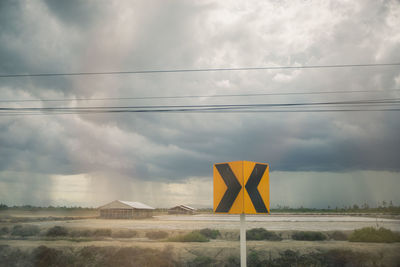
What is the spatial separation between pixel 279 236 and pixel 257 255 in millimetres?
10296

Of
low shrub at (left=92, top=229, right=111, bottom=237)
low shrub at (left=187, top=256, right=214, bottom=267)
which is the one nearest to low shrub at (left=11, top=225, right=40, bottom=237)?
low shrub at (left=92, top=229, right=111, bottom=237)

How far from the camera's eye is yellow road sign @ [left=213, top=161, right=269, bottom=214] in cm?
404

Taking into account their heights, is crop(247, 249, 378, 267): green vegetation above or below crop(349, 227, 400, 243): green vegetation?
above

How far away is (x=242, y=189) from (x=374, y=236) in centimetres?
1900

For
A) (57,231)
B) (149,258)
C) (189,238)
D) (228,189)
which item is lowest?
(57,231)

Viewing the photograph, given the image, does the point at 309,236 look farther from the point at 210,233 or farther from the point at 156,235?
the point at 156,235

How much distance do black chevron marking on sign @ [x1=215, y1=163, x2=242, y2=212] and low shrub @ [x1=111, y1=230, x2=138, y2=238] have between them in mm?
20025

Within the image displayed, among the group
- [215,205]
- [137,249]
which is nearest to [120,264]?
[137,249]

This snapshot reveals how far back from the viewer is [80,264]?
32.3 feet

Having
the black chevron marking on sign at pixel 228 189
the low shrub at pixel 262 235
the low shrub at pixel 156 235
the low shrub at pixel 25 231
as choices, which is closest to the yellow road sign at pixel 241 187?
the black chevron marking on sign at pixel 228 189

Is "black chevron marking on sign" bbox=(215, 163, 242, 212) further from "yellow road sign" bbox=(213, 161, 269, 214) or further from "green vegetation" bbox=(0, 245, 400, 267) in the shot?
"green vegetation" bbox=(0, 245, 400, 267)

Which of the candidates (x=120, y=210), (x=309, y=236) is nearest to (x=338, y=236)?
(x=309, y=236)

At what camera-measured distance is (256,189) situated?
4145 millimetres

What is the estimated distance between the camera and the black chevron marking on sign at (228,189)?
13.5 feet
